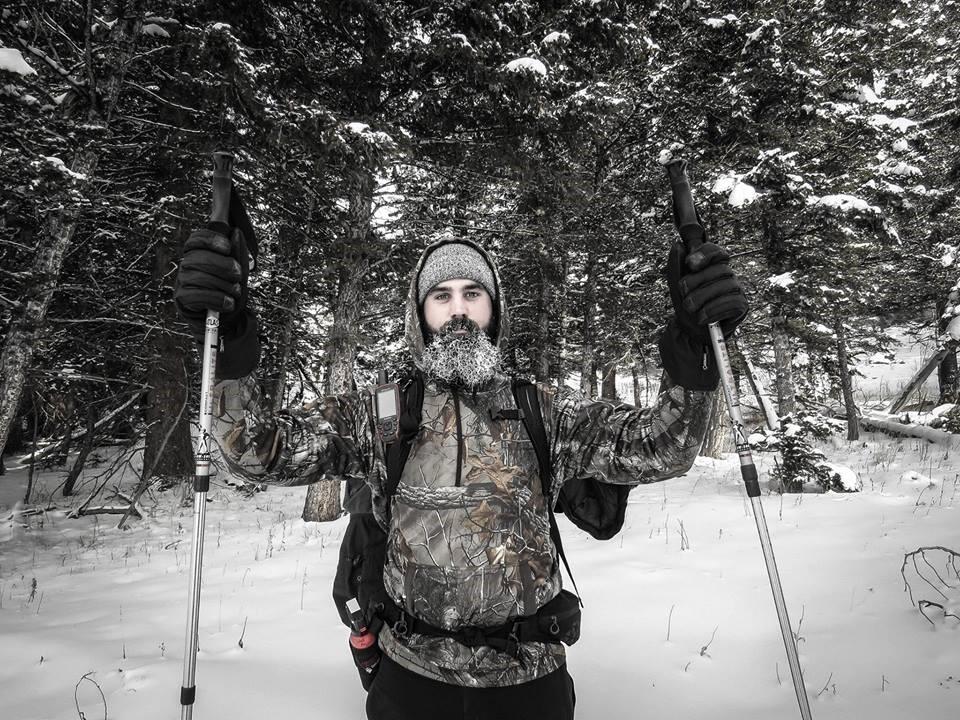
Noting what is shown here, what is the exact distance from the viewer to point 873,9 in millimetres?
9594

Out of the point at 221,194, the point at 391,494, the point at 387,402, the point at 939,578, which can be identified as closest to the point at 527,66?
the point at 221,194

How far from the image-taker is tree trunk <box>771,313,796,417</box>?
31.2 ft

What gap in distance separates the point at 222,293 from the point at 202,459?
0.66 metres

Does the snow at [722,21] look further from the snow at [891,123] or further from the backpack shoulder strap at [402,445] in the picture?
the backpack shoulder strap at [402,445]

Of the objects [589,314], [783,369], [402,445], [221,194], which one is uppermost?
[589,314]

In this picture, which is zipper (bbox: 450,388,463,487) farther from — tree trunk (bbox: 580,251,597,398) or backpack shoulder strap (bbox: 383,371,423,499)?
tree trunk (bbox: 580,251,597,398)

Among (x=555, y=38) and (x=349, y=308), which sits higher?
(x=555, y=38)

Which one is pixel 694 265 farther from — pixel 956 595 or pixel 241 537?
pixel 241 537

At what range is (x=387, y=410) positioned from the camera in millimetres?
2199

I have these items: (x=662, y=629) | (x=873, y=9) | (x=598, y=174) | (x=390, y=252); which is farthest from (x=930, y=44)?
(x=662, y=629)

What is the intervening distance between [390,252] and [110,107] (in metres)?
3.77

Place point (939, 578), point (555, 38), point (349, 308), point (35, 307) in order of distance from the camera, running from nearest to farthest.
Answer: point (939, 578) < point (35, 307) < point (555, 38) < point (349, 308)

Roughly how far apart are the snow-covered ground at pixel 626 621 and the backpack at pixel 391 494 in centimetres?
175

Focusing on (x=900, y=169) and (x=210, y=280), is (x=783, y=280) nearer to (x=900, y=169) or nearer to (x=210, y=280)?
(x=900, y=169)
